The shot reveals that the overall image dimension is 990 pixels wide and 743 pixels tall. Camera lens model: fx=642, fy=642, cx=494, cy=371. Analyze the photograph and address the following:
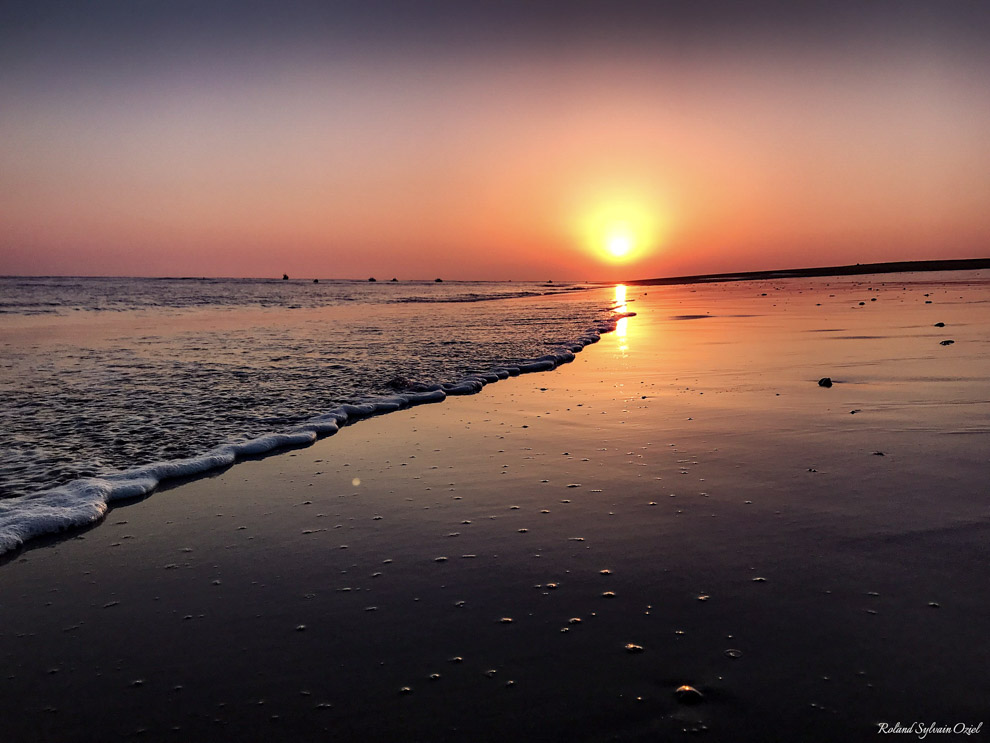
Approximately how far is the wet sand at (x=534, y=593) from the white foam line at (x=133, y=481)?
0.25 metres

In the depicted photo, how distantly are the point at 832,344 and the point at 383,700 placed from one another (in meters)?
12.0

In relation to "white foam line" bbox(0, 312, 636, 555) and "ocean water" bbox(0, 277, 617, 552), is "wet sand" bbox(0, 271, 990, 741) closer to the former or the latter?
"white foam line" bbox(0, 312, 636, 555)

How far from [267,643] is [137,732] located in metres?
0.63

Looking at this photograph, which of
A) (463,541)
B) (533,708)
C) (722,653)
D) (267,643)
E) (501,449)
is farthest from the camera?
(501,449)

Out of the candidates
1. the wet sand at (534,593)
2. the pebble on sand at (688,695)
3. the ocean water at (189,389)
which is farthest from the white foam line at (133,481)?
the pebble on sand at (688,695)

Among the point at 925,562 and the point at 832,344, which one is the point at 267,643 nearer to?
the point at 925,562

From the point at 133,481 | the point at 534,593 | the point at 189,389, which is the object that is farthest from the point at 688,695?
the point at 189,389

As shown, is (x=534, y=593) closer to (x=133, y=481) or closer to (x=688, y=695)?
(x=688, y=695)

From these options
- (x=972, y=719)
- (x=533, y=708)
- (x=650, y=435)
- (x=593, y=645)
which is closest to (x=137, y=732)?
(x=533, y=708)

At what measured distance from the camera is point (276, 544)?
4074 millimetres

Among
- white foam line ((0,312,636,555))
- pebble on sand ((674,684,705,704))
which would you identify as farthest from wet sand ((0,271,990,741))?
white foam line ((0,312,636,555))

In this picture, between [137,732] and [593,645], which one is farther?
[593,645]

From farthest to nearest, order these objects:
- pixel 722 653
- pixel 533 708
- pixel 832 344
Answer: pixel 832 344 < pixel 722 653 < pixel 533 708

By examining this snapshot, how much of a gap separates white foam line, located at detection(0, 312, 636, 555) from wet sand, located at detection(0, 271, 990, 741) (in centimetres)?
25
